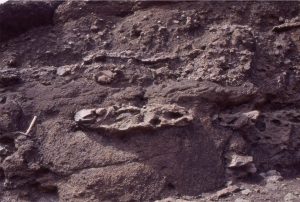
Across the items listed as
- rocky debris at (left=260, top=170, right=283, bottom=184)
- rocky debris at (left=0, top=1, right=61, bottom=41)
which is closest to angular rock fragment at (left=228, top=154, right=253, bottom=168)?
rocky debris at (left=260, top=170, right=283, bottom=184)

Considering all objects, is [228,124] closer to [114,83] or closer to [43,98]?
[114,83]

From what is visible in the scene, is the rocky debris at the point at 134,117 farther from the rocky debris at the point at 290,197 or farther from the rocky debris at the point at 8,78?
the rocky debris at the point at 290,197

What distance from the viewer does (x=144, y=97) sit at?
2.96 metres

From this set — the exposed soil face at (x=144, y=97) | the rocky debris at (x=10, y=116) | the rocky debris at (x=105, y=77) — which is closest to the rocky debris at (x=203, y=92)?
the exposed soil face at (x=144, y=97)

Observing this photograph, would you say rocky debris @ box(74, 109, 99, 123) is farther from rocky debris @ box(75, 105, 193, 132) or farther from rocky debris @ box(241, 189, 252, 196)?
rocky debris @ box(241, 189, 252, 196)

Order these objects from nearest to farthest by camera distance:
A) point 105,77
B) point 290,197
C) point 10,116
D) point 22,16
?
point 290,197
point 10,116
point 105,77
point 22,16

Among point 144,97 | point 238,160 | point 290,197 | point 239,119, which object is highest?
point 144,97

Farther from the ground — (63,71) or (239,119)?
(63,71)

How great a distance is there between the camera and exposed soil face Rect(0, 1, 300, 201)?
2.74 m

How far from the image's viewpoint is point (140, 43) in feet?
10.5

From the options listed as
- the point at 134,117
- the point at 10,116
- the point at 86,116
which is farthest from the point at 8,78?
the point at 134,117

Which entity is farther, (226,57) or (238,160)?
(226,57)

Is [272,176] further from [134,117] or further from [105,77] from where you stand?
[105,77]

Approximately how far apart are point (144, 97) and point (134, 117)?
0.21 metres
